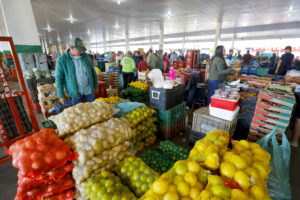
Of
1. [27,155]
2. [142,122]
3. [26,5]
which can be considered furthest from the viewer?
[26,5]

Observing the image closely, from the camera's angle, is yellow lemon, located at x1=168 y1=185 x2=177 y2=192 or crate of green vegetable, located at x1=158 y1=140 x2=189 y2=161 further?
crate of green vegetable, located at x1=158 y1=140 x2=189 y2=161

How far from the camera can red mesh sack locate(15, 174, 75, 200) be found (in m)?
1.65

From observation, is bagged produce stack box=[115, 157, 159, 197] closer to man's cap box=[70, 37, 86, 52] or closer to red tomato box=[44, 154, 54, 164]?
red tomato box=[44, 154, 54, 164]

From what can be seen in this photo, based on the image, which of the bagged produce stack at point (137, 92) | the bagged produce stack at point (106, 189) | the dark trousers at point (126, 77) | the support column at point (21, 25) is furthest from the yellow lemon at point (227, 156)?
the support column at point (21, 25)

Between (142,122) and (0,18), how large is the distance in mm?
11718

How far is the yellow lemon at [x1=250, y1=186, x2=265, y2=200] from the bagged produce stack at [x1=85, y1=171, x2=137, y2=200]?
1.03 metres

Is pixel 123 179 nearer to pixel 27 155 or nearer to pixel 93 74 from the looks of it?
pixel 27 155

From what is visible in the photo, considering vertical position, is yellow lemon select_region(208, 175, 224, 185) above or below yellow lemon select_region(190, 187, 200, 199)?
above

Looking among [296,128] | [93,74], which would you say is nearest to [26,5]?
[93,74]

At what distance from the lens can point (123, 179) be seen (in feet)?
5.68

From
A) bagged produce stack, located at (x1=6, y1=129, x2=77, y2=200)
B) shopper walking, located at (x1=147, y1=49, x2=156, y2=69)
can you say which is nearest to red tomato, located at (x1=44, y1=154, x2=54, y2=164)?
bagged produce stack, located at (x1=6, y1=129, x2=77, y2=200)

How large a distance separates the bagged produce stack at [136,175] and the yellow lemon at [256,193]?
0.89 m

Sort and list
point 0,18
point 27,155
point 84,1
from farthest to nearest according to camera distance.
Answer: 1. point 0,18
2. point 84,1
3. point 27,155

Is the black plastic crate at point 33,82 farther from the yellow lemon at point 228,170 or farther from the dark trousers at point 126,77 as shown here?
the yellow lemon at point 228,170
